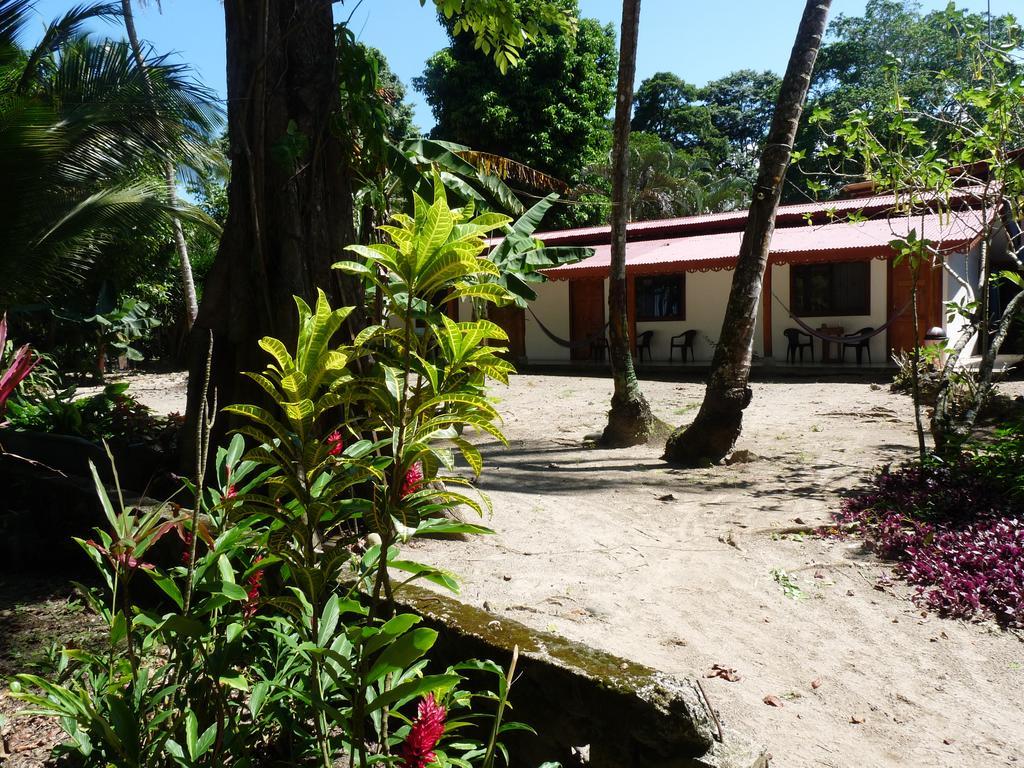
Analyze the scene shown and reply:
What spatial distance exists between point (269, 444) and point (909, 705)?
2.77 meters

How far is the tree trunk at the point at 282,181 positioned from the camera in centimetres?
426

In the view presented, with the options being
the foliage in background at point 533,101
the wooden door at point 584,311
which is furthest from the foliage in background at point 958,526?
the foliage in background at point 533,101

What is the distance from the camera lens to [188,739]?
1.56 metres

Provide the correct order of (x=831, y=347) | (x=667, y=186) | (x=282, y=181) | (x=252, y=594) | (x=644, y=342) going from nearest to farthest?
(x=252, y=594) < (x=282, y=181) < (x=831, y=347) < (x=644, y=342) < (x=667, y=186)

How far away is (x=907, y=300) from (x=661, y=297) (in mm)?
5057

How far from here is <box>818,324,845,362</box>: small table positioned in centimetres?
1480

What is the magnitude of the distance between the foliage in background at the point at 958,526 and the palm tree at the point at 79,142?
5847mm

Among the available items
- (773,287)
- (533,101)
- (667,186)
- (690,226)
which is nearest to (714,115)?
(667,186)

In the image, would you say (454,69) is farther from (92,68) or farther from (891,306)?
(92,68)

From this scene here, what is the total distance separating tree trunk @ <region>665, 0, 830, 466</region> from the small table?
27.3ft

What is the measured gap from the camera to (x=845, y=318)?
15.1 metres

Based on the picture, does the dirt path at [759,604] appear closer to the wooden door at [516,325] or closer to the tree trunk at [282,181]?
the tree trunk at [282,181]

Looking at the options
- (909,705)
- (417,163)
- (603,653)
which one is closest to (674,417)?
(417,163)

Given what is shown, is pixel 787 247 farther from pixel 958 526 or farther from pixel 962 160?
pixel 958 526
